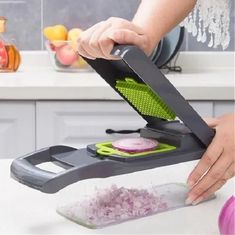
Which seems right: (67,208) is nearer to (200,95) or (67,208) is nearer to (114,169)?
(114,169)

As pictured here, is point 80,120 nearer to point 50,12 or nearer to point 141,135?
point 50,12

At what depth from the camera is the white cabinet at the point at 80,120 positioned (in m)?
1.67

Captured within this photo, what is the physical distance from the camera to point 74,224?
0.71 m

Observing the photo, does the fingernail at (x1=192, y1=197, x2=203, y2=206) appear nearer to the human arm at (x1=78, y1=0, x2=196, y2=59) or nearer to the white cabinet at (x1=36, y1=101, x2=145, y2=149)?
the human arm at (x1=78, y1=0, x2=196, y2=59)

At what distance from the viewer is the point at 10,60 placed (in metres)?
2.01

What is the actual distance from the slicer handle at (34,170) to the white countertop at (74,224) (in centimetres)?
6

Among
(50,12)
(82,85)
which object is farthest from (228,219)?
(50,12)

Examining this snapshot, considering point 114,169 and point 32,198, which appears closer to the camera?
point 114,169

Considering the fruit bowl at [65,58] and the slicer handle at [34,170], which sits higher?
the slicer handle at [34,170]

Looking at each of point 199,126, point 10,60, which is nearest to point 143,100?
point 199,126

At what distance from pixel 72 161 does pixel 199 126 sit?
0.17 meters

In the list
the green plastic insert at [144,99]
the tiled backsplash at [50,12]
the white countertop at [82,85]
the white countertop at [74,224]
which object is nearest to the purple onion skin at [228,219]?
the white countertop at [74,224]

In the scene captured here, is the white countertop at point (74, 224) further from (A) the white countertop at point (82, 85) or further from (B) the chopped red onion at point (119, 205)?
(A) the white countertop at point (82, 85)

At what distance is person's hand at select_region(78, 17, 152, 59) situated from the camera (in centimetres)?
72
